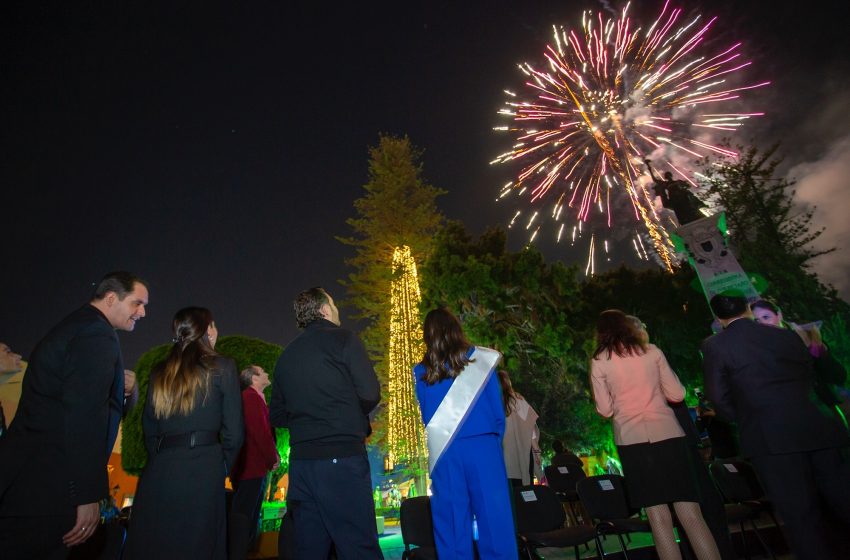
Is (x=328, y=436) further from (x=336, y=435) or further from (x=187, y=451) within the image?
(x=187, y=451)

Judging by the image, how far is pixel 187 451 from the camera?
2488 millimetres

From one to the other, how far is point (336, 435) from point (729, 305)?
8.59 ft

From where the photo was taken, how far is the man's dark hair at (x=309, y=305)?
126 inches

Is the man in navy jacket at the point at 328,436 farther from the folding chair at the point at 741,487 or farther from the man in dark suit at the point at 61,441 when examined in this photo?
the folding chair at the point at 741,487

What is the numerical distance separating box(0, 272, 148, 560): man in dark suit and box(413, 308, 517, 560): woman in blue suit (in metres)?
1.75

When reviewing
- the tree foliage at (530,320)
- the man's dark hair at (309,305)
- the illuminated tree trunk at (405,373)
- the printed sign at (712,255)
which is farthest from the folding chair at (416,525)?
the tree foliage at (530,320)

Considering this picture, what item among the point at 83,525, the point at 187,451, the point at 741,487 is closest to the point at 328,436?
the point at 187,451

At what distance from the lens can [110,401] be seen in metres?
2.37

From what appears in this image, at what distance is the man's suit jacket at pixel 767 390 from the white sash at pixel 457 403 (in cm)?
139

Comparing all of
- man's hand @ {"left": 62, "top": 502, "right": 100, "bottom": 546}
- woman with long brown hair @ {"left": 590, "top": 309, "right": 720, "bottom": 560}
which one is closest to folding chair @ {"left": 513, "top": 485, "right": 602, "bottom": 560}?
woman with long brown hair @ {"left": 590, "top": 309, "right": 720, "bottom": 560}

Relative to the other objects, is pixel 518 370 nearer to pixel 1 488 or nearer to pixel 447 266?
pixel 447 266

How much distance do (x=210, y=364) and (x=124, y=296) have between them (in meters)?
0.62

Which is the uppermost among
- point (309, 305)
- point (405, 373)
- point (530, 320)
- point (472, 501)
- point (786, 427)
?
point (530, 320)

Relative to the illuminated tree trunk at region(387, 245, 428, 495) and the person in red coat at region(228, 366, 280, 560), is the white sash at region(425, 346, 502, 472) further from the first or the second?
the illuminated tree trunk at region(387, 245, 428, 495)
